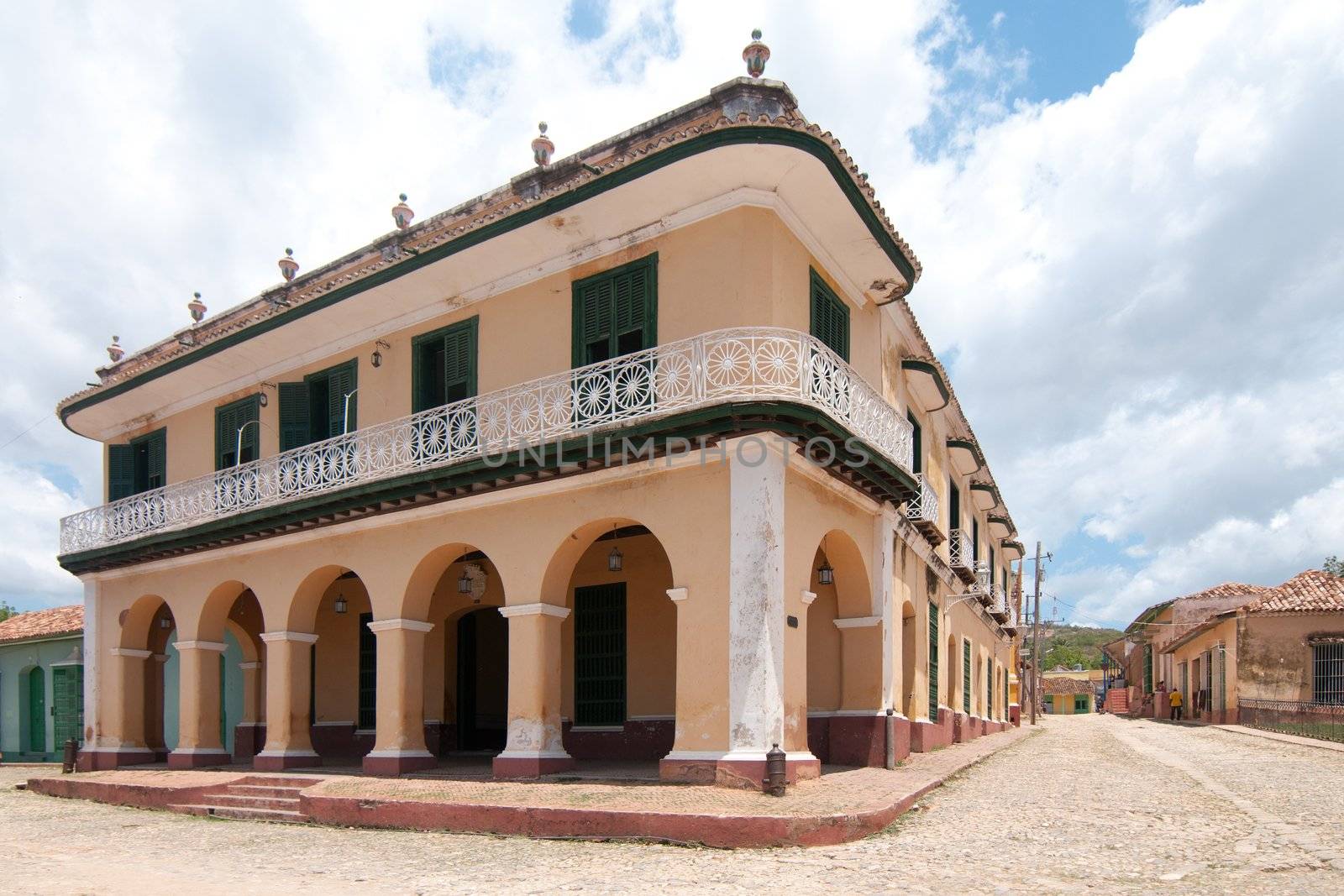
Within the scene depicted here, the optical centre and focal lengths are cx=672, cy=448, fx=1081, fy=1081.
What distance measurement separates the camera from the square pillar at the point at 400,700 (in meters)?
14.5

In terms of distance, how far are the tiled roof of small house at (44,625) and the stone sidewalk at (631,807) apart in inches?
505

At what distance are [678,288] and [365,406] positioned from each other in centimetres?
591

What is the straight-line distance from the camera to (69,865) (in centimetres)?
970

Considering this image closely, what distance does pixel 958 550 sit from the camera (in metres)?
21.4

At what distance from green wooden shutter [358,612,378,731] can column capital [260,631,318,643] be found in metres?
1.90

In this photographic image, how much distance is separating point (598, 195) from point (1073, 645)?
444ft

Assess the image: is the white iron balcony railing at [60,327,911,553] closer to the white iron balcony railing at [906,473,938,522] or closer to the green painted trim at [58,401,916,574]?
the green painted trim at [58,401,916,574]

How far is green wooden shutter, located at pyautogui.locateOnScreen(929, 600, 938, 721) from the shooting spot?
58.6 ft

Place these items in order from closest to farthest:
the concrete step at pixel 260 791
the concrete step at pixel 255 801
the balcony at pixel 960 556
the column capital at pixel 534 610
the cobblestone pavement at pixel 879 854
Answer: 1. the cobblestone pavement at pixel 879 854
2. the column capital at pixel 534 610
3. the concrete step at pixel 255 801
4. the concrete step at pixel 260 791
5. the balcony at pixel 960 556

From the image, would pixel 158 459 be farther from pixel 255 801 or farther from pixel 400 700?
pixel 255 801

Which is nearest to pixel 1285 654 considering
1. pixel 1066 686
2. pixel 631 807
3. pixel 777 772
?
pixel 777 772

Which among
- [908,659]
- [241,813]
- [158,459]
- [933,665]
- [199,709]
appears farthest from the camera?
[158,459]

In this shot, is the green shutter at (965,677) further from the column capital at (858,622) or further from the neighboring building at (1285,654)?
the column capital at (858,622)

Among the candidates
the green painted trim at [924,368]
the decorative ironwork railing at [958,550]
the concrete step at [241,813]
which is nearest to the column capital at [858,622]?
the green painted trim at [924,368]
